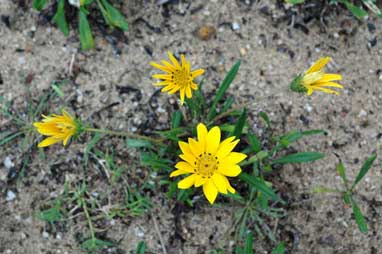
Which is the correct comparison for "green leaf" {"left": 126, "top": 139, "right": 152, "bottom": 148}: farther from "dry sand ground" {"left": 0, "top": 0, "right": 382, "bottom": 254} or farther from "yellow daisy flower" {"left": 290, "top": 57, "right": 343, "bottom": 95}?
"yellow daisy flower" {"left": 290, "top": 57, "right": 343, "bottom": 95}

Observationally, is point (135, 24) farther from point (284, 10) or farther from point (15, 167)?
point (15, 167)

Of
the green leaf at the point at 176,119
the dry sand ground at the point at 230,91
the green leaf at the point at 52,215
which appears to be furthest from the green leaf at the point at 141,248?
the green leaf at the point at 176,119

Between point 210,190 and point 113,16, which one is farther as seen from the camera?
point 113,16

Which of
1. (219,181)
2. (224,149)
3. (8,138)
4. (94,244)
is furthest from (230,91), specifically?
(8,138)

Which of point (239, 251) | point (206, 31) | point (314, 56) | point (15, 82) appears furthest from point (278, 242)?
point (15, 82)

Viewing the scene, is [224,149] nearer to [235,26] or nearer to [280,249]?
[280,249]

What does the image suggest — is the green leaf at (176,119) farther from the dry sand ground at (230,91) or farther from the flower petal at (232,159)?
the flower petal at (232,159)

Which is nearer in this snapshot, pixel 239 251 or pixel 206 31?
pixel 239 251
